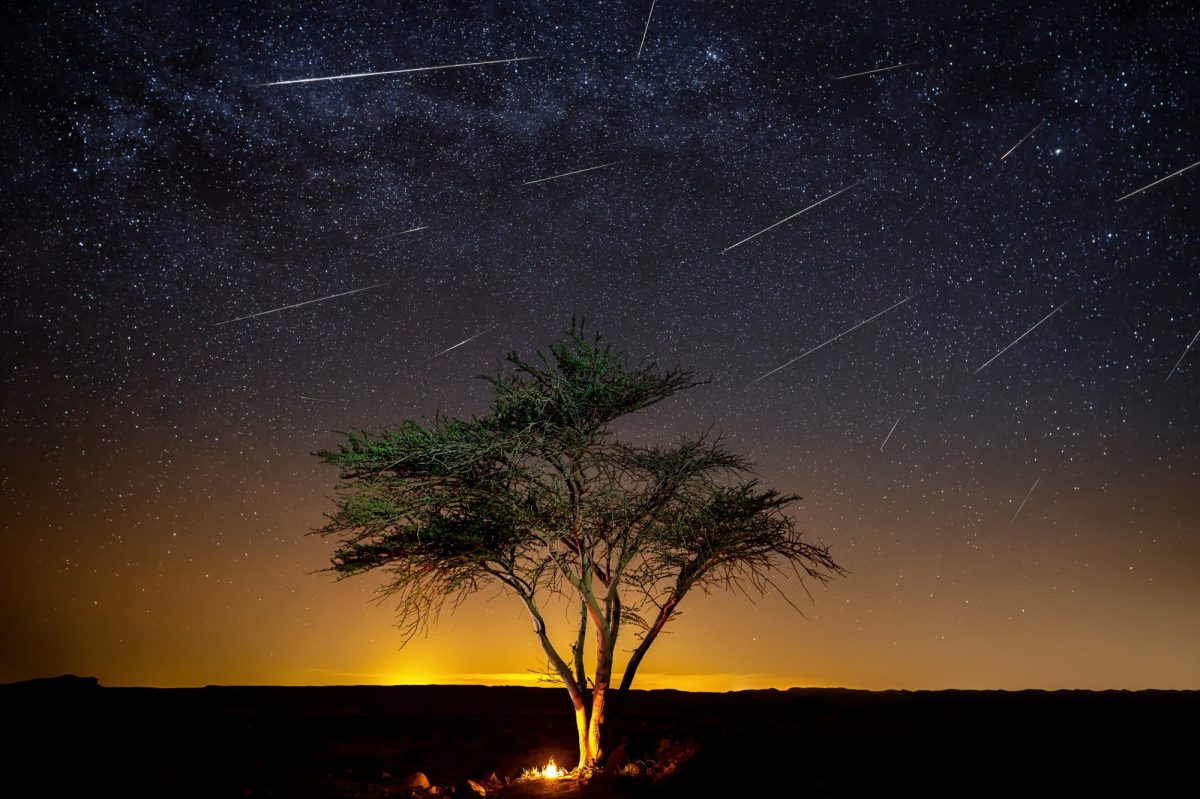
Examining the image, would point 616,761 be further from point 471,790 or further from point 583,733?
point 471,790

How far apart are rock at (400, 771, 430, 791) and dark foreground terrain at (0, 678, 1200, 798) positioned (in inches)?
8.5

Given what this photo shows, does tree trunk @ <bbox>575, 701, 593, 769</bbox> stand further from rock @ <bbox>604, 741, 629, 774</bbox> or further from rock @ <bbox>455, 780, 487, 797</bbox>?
rock @ <bbox>455, 780, 487, 797</bbox>

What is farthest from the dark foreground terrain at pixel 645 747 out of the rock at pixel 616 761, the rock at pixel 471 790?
the rock at pixel 616 761

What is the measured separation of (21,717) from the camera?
24.3 meters

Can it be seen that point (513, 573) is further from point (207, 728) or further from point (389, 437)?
point (207, 728)

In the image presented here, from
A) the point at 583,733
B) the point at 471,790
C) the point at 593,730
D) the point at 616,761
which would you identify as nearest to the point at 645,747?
the point at 616,761

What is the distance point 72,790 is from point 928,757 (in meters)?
15.6

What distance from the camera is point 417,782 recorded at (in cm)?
1475

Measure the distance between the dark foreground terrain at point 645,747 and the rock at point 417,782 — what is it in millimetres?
216

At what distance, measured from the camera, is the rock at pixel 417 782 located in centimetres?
1459

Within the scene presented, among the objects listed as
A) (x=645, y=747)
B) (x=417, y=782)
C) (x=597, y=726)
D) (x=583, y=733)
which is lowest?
(x=417, y=782)

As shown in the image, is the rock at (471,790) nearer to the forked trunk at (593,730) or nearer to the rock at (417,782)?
the rock at (417,782)

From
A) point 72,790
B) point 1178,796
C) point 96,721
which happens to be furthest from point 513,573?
point 96,721

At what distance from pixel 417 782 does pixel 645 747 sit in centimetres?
461
